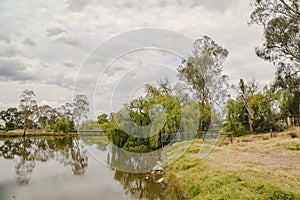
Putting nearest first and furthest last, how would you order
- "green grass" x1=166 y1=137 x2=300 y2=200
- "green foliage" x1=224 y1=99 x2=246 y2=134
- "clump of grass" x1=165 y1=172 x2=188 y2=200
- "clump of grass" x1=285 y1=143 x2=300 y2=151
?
"green grass" x1=166 y1=137 x2=300 y2=200
"clump of grass" x1=165 y1=172 x2=188 y2=200
"clump of grass" x1=285 y1=143 x2=300 y2=151
"green foliage" x1=224 y1=99 x2=246 y2=134

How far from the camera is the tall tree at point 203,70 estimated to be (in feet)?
50.0

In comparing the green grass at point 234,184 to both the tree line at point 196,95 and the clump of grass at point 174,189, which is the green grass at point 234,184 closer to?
the clump of grass at point 174,189

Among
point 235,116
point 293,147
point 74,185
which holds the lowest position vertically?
point 74,185

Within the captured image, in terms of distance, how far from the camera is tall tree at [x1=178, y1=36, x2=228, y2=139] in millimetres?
15227

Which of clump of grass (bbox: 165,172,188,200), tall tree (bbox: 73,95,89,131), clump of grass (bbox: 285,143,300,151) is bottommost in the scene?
clump of grass (bbox: 165,172,188,200)

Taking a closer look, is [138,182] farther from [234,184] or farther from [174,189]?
[234,184]

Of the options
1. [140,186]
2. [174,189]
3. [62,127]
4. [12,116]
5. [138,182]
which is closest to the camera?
[174,189]

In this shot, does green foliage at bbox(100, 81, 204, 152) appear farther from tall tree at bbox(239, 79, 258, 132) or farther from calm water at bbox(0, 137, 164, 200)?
tall tree at bbox(239, 79, 258, 132)

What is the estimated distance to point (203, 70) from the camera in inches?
620

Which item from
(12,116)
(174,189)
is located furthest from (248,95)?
(12,116)

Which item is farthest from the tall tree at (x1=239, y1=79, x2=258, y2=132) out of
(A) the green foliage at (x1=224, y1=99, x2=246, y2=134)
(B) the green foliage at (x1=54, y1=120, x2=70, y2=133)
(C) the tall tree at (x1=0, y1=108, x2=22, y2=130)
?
(C) the tall tree at (x1=0, y1=108, x2=22, y2=130)

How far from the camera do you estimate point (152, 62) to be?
374 inches

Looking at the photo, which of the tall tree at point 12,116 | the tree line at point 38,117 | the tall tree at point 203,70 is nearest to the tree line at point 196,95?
the tall tree at point 203,70

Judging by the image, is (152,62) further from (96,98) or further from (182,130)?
(182,130)
